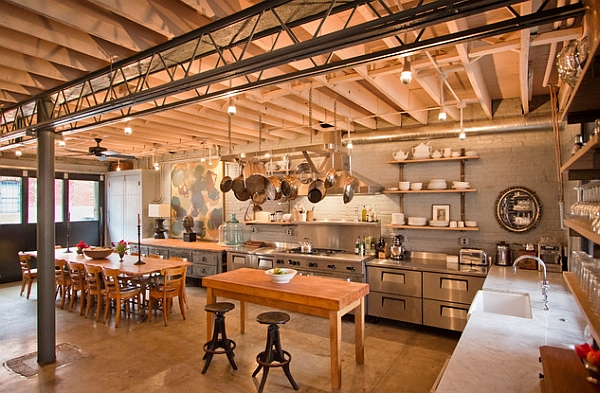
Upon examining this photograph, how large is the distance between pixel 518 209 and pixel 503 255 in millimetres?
637

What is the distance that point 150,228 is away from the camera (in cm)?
922

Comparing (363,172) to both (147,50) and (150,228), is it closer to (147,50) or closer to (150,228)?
(147,50)

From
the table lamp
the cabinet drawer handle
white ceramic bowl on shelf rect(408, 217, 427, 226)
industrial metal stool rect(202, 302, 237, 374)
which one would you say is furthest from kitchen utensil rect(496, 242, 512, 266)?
the table lamp

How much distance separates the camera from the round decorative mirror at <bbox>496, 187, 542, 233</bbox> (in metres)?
4.59

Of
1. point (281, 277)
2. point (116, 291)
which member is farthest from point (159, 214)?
point (281, 277)

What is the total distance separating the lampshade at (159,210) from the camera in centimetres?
825

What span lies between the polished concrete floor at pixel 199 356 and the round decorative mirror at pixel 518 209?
161cm

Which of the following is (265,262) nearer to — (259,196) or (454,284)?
(259,196)

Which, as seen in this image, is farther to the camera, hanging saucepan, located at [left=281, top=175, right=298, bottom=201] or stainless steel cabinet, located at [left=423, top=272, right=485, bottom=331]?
hanging saucepan, located at [left=281, top=175, right=298, bottom=201]

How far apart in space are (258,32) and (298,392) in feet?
9.98

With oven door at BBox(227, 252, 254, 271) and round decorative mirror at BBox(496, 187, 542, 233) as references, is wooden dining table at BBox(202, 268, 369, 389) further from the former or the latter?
round decorative mirror at BBox(496, 187, 542, 233)

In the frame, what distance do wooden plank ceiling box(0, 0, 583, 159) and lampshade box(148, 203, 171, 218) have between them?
7.30 feet

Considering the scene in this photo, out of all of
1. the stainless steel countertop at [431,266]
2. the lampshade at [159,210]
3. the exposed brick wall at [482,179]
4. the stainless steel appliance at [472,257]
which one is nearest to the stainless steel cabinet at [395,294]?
the stainless steel countertop at [431,266]

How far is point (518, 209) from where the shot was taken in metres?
4.68
